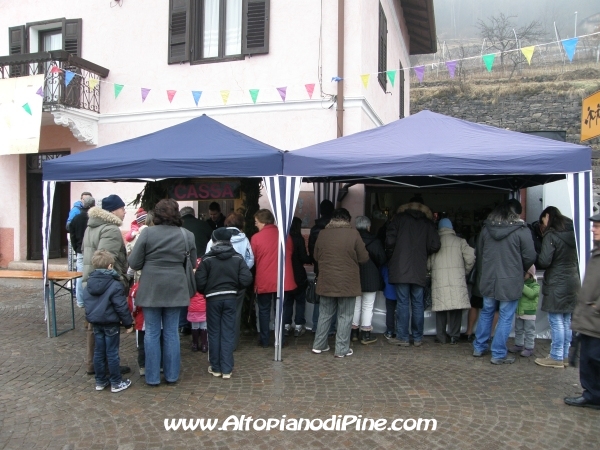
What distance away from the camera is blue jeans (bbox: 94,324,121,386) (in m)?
4.35

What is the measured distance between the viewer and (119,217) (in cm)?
548

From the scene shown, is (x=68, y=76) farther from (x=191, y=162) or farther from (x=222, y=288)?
(x=222, y=288)

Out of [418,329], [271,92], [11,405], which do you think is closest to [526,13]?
[271,92]

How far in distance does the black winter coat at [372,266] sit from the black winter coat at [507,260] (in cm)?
118

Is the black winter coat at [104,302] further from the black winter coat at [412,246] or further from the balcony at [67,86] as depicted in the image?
the balcony at [67,86]

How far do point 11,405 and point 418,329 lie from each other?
4288 millimetres

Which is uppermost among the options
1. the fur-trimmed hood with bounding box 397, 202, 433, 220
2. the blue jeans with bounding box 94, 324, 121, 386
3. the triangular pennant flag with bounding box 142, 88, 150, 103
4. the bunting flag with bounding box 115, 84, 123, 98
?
the bunting flag with bounding box 115, 84, 123, 98

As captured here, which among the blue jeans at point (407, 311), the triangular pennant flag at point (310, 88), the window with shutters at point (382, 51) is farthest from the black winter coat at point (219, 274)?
the window with shutters at point (382, 51)

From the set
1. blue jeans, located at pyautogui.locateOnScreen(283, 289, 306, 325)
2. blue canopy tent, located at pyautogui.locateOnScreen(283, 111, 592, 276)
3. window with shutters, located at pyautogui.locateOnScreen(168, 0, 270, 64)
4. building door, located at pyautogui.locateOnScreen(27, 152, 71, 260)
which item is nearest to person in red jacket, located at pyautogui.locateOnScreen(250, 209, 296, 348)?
blue jeans, located at pyautogui.locateOnScreen(283, 289, 306, 325)

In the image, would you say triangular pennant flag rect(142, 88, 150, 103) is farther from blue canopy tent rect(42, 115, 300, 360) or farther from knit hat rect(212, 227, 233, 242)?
knit hat rect(212, 227, 233, 242)

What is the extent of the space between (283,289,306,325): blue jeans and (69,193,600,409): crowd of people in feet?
0.06

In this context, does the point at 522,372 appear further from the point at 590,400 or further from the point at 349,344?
the point at 349,344

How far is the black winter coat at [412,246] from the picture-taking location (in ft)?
19.0

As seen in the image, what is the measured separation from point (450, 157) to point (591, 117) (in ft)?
7.87
